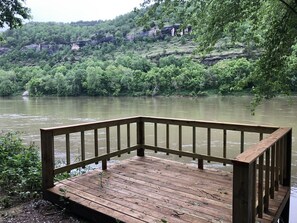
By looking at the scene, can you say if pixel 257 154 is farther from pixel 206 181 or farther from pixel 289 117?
pixel 289 117

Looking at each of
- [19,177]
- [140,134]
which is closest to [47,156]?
[19,177]

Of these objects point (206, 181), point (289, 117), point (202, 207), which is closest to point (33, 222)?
point (202, 207)

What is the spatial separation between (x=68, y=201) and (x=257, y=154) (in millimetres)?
2296

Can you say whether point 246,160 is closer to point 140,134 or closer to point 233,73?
point 140,134

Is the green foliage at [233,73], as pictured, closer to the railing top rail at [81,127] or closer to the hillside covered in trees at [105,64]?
the hillside covered in trees at [105,64]

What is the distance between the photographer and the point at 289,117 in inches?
799

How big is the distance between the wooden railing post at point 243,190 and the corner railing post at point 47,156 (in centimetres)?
249

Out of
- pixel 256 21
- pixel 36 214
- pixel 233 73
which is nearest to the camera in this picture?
pixel 36 214

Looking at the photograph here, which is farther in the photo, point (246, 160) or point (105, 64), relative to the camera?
point (105, 64)

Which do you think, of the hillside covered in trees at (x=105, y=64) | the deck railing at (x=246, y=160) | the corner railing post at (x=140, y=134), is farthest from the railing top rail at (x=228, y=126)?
the hillside covered in trees at (x=105, y=64)

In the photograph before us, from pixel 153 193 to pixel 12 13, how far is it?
19.8 feet

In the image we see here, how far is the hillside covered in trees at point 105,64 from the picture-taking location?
49.6 meters

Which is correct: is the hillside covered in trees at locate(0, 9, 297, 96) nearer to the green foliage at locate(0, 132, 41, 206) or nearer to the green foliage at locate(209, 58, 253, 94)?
the green foliage at locate(209, 58, 253, 94)

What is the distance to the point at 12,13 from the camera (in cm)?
739
